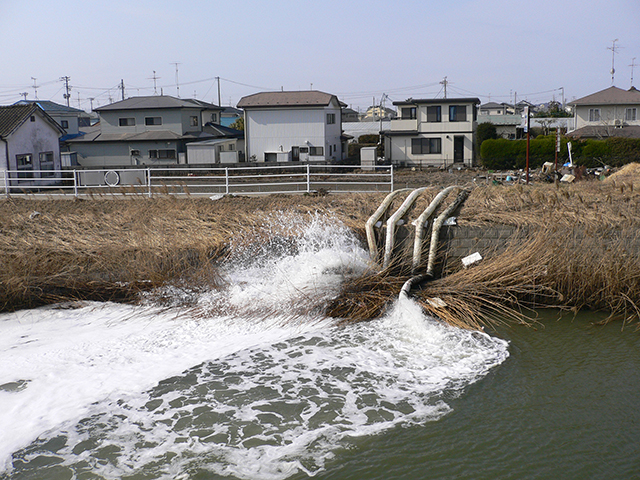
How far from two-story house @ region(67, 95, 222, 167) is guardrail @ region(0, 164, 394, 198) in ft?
24.1

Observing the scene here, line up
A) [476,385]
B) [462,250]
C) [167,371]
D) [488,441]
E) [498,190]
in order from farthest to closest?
[498,190] < [462,250] < [167,371] < [476,385] < [488,441]

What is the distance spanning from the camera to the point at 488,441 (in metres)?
5.59

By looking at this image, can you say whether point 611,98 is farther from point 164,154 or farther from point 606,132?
point 164,154

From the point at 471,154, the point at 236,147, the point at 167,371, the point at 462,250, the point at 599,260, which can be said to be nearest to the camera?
the point at 167,371

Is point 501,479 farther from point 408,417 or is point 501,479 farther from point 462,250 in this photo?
point 462,250

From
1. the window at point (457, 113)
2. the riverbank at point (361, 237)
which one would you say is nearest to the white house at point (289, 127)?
the window at point (457, 113)

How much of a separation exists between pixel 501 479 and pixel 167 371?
4.16m

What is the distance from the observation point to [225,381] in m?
6.95

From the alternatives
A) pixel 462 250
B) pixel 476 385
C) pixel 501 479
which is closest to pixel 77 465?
pixel 501 479

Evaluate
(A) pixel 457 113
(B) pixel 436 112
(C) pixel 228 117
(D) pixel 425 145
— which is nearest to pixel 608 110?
(A) pixel 457 113

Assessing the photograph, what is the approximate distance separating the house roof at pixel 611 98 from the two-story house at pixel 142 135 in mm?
26842

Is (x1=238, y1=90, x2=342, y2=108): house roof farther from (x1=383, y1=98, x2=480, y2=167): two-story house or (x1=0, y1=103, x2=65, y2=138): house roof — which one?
(x1=0, y1=103, x2=65, y2=138): house roof

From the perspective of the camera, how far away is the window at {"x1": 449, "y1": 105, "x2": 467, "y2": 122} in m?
38.2

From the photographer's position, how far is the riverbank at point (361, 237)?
29.5ft
